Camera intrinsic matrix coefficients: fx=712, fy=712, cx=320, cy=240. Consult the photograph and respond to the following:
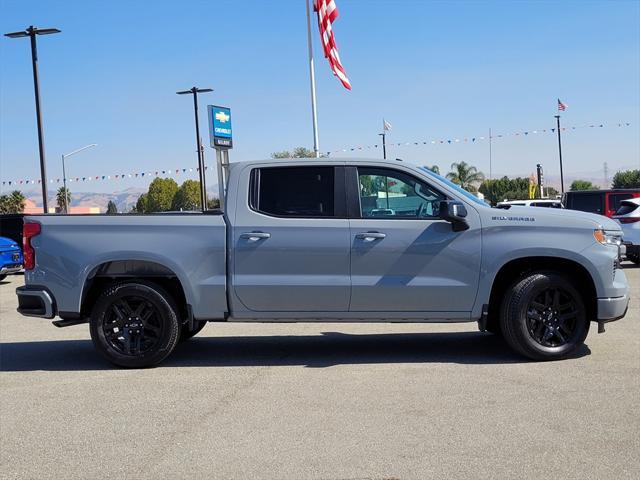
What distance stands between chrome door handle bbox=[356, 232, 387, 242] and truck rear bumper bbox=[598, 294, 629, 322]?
2.11m

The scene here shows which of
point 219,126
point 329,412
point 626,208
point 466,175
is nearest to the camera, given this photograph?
point 329,412

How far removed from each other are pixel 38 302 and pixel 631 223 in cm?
1376

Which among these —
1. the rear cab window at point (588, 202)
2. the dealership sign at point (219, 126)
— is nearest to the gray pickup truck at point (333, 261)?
the rear cab window at point (588, 202)

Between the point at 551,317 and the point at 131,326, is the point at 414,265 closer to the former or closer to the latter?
the point at 551,317

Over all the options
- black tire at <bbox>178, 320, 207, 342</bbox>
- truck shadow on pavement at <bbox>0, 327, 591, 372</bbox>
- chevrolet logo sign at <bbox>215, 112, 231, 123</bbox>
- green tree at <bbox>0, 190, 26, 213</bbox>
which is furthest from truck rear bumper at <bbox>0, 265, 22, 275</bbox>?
green tree at <bbox>0, 190, 26, 213</bbox>

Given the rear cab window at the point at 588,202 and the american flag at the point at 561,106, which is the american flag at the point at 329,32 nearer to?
the rear cab window at the point at 588,202

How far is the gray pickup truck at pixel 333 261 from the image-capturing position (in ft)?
21.8

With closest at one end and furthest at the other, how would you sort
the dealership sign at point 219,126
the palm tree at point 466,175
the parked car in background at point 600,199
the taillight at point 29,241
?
the taillight at point 29,241 < the parked car in background at point 600,199 < the dealership sign at point 219,126 < the palm tree at point 466,175

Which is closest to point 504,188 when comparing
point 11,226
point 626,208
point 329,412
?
point 626,208

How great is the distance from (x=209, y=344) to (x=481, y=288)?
3.30 meters

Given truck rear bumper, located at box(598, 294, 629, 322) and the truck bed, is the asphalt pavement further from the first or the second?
the truck bed

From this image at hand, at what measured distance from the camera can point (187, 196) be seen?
113m

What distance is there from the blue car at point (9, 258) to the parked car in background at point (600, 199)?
14.4 metres

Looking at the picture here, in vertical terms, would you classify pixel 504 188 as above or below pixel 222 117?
below
